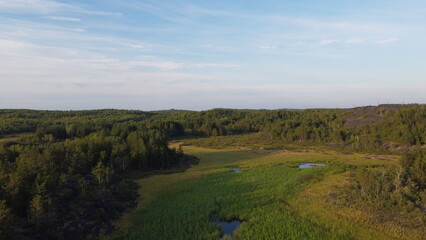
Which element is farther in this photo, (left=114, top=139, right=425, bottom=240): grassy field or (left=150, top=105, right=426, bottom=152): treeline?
(left=150, top=105, right=426, bottom=152): treeline

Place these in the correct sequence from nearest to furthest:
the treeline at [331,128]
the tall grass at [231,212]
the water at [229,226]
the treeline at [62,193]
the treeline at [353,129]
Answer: the treeline at [62,193], the tall grass at [231,212], the water at [229,226], the treeline at [353,129], the treeline at [331,128]

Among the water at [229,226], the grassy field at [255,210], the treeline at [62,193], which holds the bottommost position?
the water at [229,226]

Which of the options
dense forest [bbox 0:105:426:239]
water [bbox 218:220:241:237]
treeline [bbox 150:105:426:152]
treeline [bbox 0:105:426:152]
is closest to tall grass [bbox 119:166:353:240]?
water [bbox 218:220:241:237]

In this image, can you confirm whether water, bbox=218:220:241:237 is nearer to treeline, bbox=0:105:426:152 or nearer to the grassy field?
the grassy field

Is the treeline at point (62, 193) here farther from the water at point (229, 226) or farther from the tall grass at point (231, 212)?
the water at point (229, 226)

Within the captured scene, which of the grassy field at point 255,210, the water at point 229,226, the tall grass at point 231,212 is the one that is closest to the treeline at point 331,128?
the grassy field at point 255,210

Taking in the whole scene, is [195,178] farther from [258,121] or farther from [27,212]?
[258,121]

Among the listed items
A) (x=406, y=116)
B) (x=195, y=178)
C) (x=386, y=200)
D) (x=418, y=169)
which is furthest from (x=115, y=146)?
(x=406, y=116)
